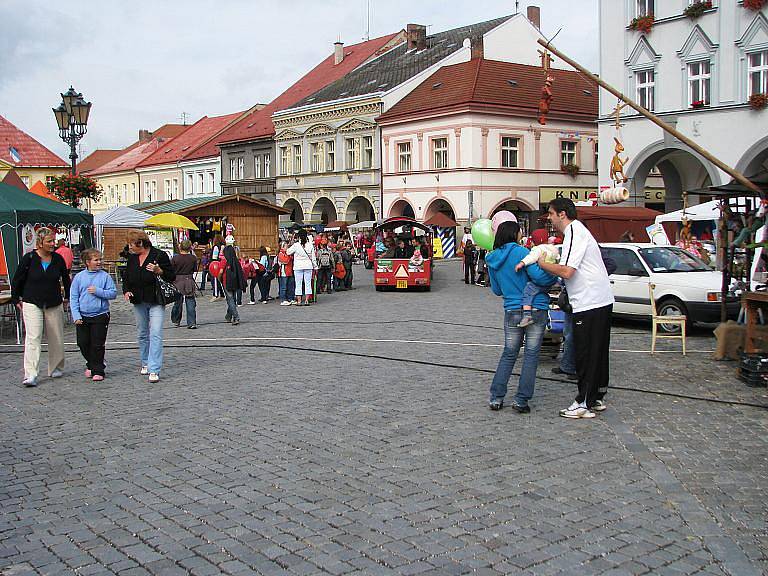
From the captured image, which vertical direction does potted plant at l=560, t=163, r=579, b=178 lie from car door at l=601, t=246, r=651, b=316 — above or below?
above

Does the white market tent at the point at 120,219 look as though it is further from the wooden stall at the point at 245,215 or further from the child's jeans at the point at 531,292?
the child's jeans at the point at 531,292

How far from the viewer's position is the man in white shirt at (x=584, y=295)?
28.6 feet

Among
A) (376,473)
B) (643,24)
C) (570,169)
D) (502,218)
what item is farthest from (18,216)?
(570,169)

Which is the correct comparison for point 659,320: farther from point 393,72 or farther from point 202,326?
point 393,72

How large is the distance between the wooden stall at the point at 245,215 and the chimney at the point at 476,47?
65.9ft

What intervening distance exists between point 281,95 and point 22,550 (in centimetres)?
7015

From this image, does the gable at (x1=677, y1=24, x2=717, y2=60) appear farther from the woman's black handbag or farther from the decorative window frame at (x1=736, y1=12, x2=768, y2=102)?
the woman's black handbag

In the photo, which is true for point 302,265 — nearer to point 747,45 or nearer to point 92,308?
point 92,308

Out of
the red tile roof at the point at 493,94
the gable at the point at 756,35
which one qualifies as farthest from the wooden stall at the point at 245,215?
the gable at the point at 756,35

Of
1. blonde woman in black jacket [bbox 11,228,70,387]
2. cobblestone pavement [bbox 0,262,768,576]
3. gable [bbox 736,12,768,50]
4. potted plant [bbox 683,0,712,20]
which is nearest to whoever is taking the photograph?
cobblestone pavement [bbox 0,262,768,576]

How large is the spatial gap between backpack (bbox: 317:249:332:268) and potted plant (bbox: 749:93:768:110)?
16268 millimetres

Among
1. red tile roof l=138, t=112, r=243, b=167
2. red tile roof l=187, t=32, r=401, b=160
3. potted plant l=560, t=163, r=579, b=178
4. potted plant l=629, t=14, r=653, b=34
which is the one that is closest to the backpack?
potted plant l=629, t=14, r=653, b=34

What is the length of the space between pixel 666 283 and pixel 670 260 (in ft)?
3.19

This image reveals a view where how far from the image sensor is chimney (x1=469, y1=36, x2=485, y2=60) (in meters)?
55.8
